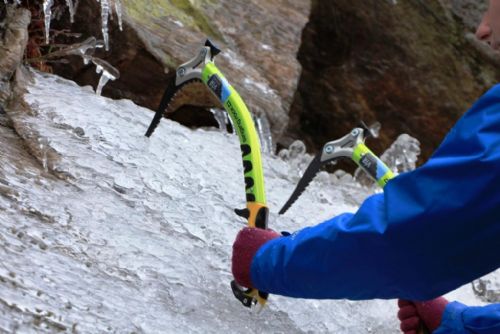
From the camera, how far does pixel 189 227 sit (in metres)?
2.67

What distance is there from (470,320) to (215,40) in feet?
11.2

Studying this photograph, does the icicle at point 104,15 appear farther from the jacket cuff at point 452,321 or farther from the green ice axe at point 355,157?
the jacket cuff at point 452,321

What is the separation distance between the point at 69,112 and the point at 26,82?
0.33 m

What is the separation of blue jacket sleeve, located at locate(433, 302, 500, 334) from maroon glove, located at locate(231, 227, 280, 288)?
0.60m

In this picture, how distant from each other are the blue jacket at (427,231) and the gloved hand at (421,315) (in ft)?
2.05

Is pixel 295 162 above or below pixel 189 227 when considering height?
below

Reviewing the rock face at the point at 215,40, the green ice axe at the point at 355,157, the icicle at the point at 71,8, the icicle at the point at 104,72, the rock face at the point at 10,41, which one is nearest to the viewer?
the rock face at the point at 10,41

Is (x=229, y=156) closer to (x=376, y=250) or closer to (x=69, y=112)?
(x=69, y=112)

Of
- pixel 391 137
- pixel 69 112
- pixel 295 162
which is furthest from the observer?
pixel 391 137

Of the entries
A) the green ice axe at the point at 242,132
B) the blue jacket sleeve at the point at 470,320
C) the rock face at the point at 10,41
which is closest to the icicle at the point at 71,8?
the rock face at the point at 10,41

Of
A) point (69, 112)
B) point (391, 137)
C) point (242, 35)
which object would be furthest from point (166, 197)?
point (391, 137)

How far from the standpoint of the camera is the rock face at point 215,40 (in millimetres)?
4406

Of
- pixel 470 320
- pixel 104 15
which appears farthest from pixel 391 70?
pixel 470 320

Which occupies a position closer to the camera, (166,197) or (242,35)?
(166,197)
